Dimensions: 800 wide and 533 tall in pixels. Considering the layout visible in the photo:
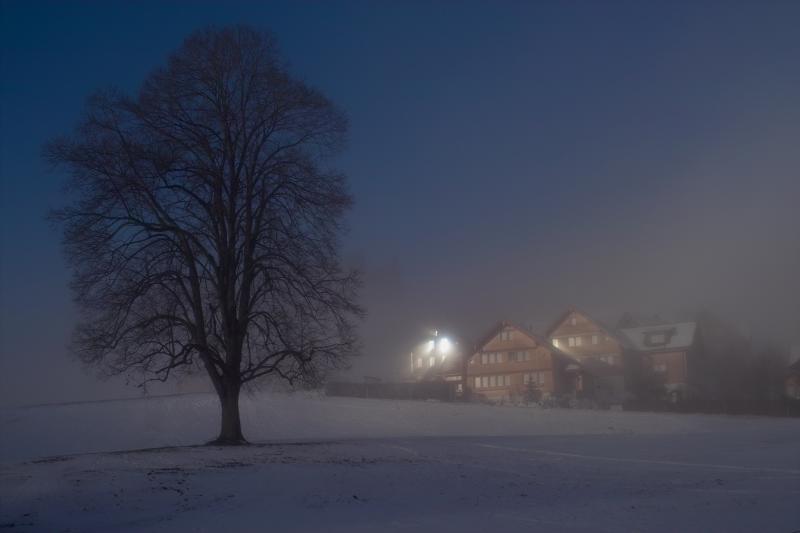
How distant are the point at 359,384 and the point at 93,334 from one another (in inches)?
1885

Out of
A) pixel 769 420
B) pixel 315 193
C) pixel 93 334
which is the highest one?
pixel 315 193

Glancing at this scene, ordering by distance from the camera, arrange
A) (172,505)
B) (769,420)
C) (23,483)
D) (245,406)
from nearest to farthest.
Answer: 1. (172,505)
2. (23,483)
3. (245,406)
4. (769,420)

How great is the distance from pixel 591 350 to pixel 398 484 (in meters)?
74.8

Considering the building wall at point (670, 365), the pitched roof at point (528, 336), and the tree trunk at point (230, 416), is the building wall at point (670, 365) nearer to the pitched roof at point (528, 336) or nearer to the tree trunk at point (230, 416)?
the pitched roof at point (528, 336)

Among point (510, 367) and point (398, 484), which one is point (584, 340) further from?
point (398, 484)

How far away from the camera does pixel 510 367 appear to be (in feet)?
288

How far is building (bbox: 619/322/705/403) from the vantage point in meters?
90.0

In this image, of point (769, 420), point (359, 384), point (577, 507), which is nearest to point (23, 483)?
point (577, 507)

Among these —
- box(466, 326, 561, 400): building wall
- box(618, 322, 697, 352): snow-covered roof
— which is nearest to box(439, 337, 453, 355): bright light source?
box(466, 326, 561, 400): building wall

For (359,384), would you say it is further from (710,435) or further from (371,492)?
Answer: (371,492)

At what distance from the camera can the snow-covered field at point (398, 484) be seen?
53.7 ft

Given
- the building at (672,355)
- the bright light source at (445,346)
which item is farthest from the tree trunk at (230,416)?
the bright light source at (445,346)

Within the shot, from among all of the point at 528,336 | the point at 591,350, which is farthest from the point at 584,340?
the point at 528,336

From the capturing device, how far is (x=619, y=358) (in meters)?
90.1
